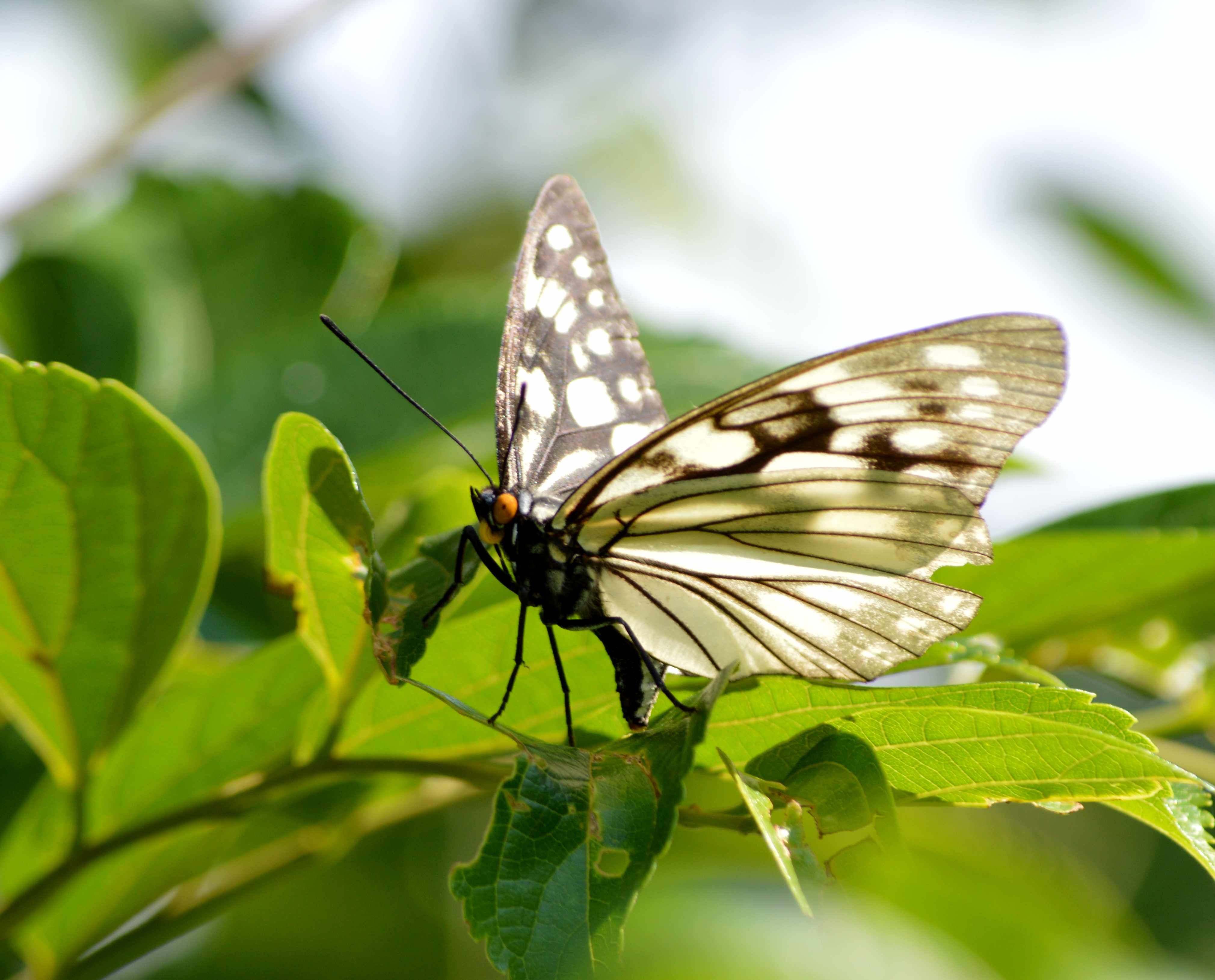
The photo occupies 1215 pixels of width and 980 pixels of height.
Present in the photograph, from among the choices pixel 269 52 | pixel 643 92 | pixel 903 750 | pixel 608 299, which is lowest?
pixel 903 750

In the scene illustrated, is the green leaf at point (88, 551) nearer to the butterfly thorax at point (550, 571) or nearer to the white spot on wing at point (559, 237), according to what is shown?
the butterfly thorax at point (550, 571)

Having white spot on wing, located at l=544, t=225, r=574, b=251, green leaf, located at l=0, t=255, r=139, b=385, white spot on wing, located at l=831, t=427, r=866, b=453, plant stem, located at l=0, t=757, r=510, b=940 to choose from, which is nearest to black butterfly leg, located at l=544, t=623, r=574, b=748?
plant stem, located at l=0, t=757, r=510, b=940

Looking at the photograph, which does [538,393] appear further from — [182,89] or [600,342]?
[182,89]

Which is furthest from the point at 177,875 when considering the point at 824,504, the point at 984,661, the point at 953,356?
the point at 953,356

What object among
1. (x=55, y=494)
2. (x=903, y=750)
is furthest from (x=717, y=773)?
(x=55, y=494)

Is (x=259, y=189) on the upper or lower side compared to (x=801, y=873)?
upper

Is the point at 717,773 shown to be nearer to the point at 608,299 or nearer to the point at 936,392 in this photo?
the point at 936,392

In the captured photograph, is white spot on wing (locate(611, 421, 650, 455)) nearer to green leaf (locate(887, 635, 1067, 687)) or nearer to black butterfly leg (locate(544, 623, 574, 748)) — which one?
black butterfly leg (locate(544, 623, 574, 748))
